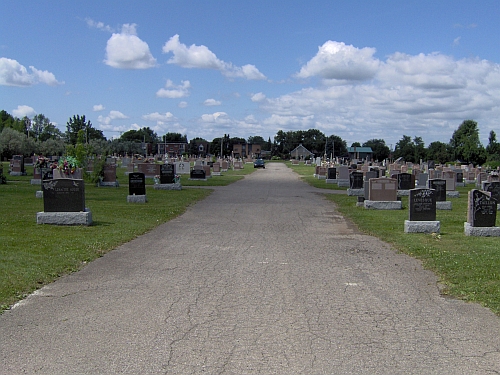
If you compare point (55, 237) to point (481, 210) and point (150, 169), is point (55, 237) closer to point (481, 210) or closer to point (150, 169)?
point (481, 210)

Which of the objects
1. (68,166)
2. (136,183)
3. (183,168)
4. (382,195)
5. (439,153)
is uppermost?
(439,153)

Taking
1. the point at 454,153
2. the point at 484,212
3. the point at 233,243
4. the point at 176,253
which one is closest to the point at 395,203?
the point at 484,212

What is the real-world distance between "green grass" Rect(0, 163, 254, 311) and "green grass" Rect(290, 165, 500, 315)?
19.2 ft

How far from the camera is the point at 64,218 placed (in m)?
13.8

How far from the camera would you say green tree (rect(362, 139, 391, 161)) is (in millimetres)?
151250

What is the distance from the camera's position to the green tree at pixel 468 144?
87.2 m

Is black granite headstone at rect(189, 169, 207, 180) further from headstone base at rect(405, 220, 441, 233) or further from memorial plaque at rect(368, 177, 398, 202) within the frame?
headstone base at rect(405, 220, 441, 233)

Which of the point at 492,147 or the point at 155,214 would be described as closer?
the point at 155,214

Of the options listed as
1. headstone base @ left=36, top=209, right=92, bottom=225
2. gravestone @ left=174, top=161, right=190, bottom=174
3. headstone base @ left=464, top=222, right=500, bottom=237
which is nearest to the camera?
headstone base @ left=464, top=222, right=500, bottom=237

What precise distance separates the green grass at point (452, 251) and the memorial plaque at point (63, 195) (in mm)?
7573

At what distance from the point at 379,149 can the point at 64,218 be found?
148336 mm

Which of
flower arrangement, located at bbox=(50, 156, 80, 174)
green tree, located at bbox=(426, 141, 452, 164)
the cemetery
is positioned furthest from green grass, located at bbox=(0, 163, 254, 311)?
green tree, located at bbox=(426, 141, 452, 164)

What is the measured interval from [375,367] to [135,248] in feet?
23.3

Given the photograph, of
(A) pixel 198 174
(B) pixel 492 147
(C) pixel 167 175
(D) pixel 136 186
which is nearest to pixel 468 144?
(B) pixel 492 147
